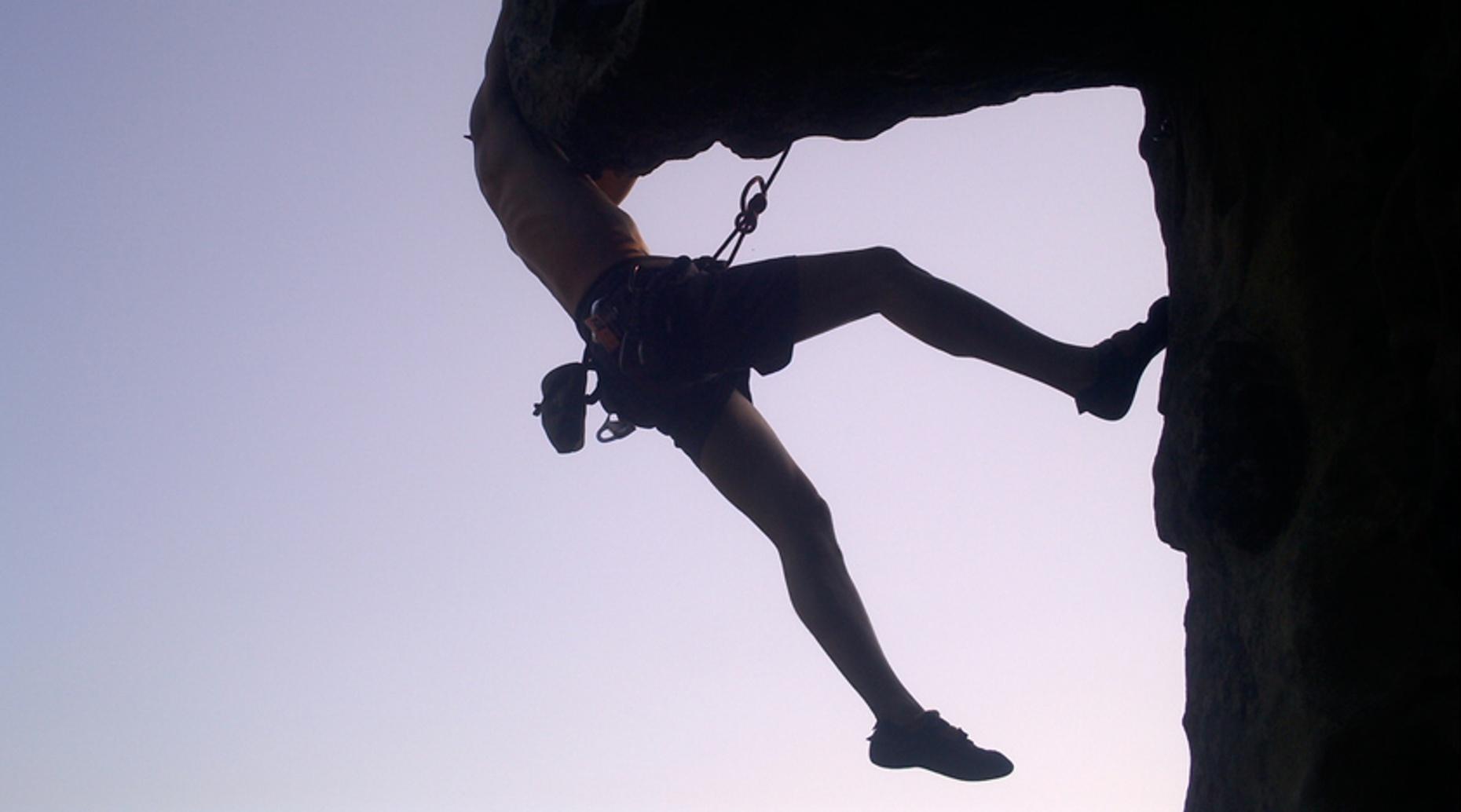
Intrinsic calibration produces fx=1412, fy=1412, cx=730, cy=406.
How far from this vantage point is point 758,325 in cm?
333

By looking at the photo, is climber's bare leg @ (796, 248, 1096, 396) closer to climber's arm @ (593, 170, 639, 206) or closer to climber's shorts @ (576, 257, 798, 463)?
climber's shorts @ (576, 257, 798, 463)

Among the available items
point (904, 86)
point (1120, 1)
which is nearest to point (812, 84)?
point (904, 86)

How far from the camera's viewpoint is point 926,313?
10.4 feet

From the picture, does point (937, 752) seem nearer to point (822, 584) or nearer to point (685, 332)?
point (822, 584)

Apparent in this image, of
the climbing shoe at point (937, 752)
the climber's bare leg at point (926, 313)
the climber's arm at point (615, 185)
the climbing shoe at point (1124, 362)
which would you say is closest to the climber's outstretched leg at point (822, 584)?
the climbing shoe at point (937, 752)

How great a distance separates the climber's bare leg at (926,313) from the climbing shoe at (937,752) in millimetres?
799

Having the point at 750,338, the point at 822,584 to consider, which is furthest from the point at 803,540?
the point at 750,338

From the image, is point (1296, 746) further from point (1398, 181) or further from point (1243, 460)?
point (1398, 181)

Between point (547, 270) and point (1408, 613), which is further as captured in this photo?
point (547, 270)

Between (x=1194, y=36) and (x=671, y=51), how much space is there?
102 centimetres

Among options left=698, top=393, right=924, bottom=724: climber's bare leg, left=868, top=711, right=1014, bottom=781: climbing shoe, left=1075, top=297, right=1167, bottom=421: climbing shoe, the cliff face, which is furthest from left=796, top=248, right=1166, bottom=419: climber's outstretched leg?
left=868, top=711, right=1014, bottom=781: climbing shoe

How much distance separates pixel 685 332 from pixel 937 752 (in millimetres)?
1138

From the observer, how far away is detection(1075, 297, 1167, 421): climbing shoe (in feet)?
9.59

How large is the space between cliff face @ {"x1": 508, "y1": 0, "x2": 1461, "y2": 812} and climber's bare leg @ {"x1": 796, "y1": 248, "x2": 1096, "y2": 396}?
29cm
